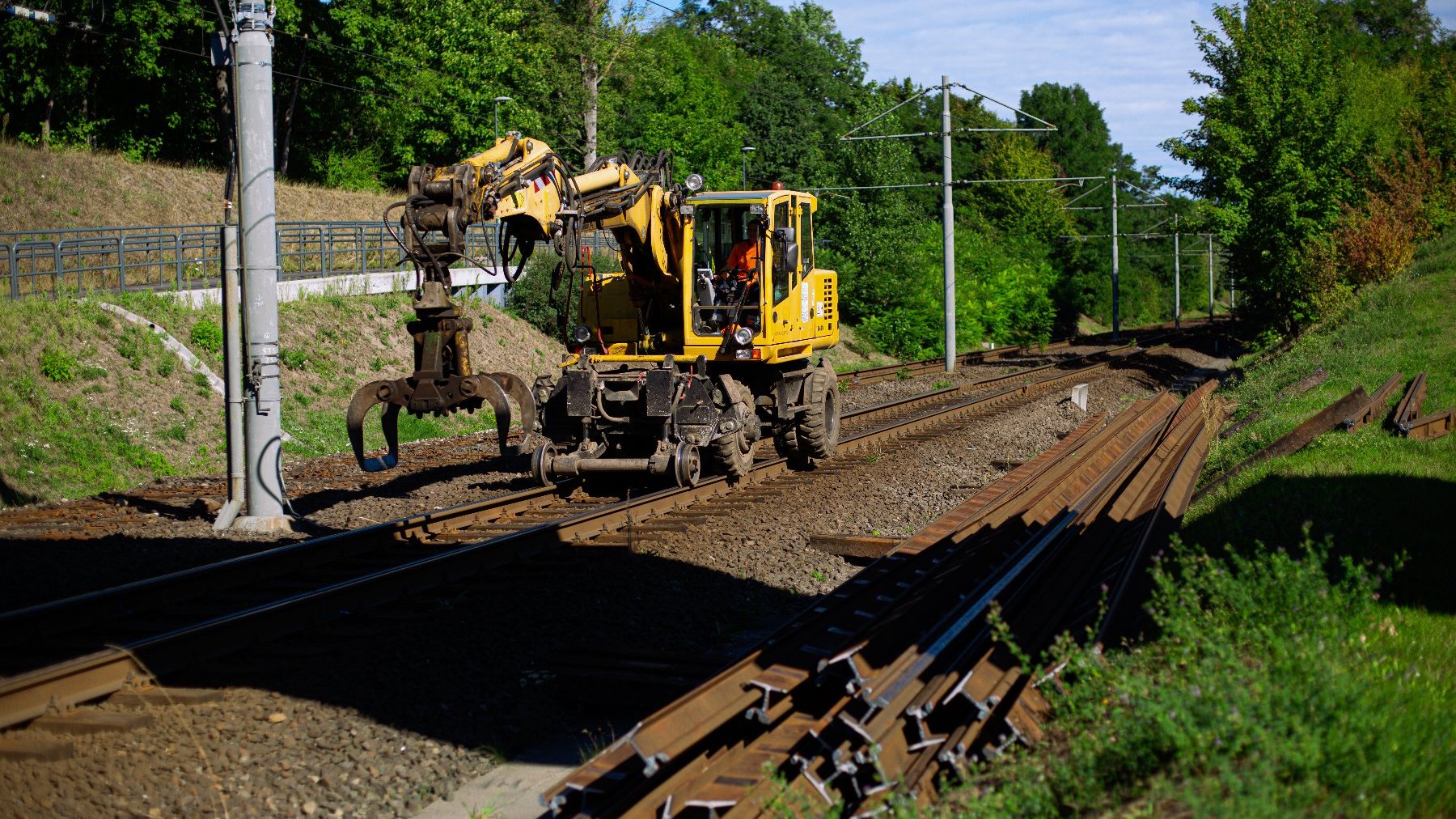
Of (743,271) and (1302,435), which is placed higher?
(743,271)

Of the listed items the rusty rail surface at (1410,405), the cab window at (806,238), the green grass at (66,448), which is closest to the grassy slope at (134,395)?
the green grass at (66,448)

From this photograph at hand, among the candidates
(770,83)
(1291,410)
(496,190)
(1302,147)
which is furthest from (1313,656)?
(770,83)

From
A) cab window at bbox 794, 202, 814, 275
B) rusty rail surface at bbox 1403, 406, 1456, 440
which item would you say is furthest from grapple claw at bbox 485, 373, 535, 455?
rusty rail surface at bbox 1403, 406, 1456, 440

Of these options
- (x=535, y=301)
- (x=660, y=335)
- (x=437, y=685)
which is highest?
(x=535, y=301)

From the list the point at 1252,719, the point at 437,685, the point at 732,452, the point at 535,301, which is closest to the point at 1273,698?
the point at 1252,719

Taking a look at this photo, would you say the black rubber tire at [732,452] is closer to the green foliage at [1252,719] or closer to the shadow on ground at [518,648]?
the shadow on ground at [518,648]

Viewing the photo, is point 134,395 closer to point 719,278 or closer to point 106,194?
point 719,278

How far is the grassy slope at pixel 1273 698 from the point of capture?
4.25m

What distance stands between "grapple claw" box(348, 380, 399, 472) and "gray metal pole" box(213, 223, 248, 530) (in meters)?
1.88

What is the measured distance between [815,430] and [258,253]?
699 centimetres

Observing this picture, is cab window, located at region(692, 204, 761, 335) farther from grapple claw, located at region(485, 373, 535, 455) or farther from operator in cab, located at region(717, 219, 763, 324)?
grapple claw, located at region(485, 373, 535, 455)

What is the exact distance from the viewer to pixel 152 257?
30.8m

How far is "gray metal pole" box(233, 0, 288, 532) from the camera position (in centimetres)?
1219

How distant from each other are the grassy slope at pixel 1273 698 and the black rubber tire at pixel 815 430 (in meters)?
6.94
